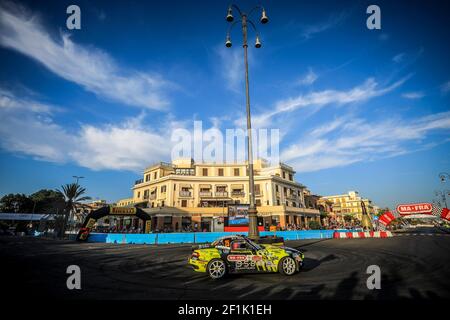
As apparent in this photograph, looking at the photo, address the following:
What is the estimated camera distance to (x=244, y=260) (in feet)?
25.9

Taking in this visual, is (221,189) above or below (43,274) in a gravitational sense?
above

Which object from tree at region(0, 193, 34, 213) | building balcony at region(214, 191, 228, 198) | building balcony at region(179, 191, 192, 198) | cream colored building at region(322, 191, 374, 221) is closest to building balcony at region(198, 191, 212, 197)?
building balcony at region(214, 191, 228, 198)

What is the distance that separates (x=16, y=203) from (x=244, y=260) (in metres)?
88.5

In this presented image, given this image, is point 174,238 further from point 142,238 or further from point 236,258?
point 236,258

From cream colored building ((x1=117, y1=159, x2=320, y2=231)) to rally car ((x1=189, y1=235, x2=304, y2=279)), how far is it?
1407 inches

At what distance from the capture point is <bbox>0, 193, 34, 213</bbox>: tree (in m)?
69.7

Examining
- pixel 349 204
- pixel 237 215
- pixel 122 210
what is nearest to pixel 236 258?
pixel 122 210

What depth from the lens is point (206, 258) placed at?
786 centimetres

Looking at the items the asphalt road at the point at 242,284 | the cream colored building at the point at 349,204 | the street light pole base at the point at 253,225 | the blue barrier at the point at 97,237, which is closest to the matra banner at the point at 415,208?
the asphalt road at the point at 242,284

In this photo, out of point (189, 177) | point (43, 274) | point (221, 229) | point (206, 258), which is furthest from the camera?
point (189, 177)

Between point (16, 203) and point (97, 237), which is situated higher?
point (16, 203)

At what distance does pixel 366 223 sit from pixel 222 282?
36261mm
